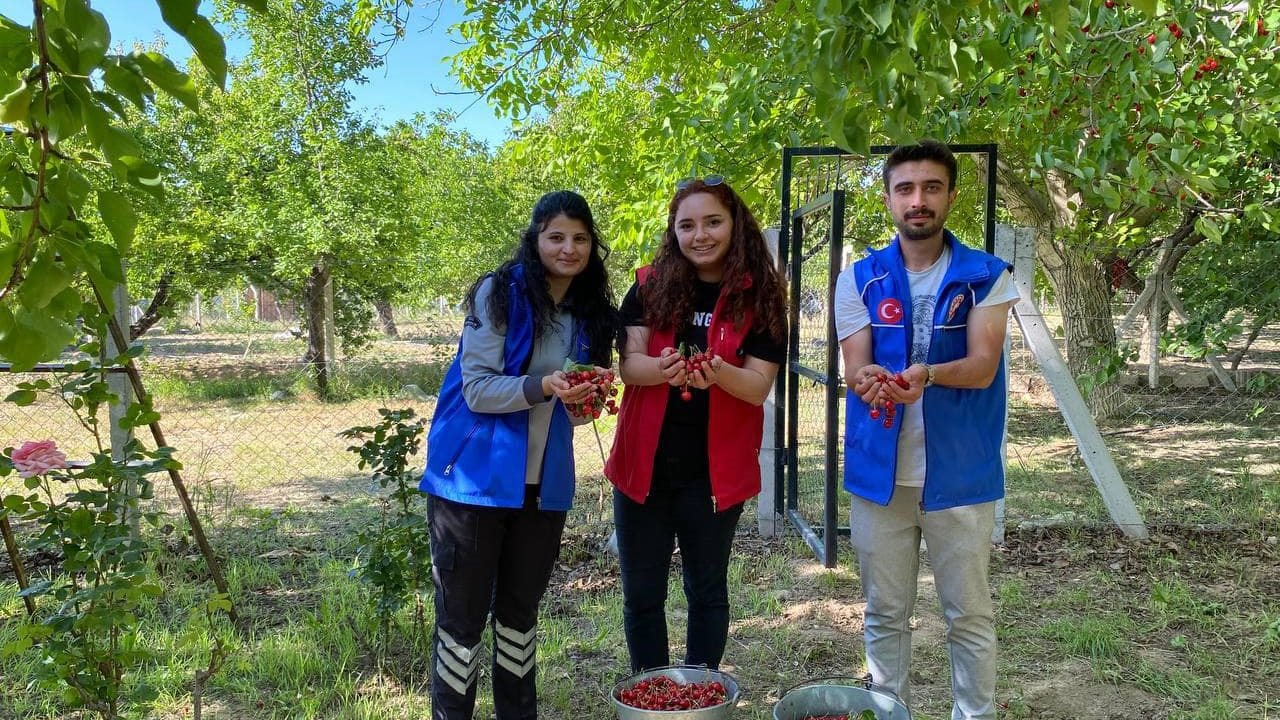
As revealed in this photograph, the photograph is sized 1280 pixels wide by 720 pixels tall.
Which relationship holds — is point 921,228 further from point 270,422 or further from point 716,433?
point 270,422

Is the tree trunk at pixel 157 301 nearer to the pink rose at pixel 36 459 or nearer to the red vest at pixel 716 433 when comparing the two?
the pink rose at pixel 36 459

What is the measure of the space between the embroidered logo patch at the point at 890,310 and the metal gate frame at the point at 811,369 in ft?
3.40

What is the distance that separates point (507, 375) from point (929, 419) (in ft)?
3.90

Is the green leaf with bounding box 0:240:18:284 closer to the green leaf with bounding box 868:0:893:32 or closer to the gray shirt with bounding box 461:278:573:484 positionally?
the green leaf with bounding box 868:0:893:32

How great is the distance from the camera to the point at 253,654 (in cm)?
332

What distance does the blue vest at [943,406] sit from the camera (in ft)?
7.83

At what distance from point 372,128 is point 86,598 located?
1050 centimetres

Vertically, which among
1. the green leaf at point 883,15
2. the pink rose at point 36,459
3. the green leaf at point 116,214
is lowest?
the pink rose at point 36,459

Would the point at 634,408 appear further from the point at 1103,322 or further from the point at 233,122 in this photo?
the point at 233,122

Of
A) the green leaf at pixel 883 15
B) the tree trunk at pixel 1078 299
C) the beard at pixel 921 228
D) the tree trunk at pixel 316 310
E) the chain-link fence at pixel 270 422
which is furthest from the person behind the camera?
the tree trunk at pixel 316 310

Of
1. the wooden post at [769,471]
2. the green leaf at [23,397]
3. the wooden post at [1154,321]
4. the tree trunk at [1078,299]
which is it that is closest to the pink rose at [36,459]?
the green leaf at [23,397]

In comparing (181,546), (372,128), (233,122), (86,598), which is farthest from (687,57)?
(233,122)

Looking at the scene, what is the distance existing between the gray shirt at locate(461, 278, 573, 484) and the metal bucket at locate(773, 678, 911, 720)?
90cm

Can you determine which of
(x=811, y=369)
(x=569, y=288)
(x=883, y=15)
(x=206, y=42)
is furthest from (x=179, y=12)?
(x=811, y=369)
